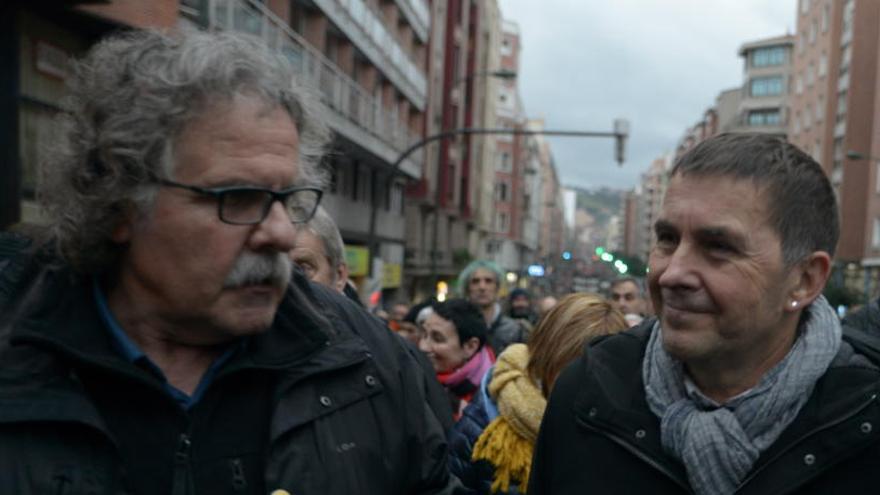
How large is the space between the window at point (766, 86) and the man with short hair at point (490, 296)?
254 ft

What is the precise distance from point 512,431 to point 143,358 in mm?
1919

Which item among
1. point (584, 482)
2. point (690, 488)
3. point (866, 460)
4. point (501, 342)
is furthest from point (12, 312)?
point (501, 342)

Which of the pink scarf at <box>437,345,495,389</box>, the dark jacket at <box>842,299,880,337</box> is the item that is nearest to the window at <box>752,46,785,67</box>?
the pink scarf at <box>437,345,495,389</box>

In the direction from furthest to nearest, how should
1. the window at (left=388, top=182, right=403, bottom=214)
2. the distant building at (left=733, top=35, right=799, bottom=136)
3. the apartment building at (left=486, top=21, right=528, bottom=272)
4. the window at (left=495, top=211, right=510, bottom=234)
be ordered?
the window at (left=495, top=211, right=510, bottom=234), the apartment building at (left=486, top=21, right=528, bottom=272), the distant building at (left=733, top=35, right=799, bottom=136), the window at (left=388, top=182, right=403, bottom=214)

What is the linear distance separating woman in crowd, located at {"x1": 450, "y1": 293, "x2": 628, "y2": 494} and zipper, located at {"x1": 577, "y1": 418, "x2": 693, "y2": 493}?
3.87 feet

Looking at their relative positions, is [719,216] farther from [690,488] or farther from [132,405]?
[132,405]

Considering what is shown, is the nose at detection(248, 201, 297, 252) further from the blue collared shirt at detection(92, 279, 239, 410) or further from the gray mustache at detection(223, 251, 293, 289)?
the blue collared shirt at detection(92, 279, 239, 410)

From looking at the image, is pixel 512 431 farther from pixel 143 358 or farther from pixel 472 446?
pixel 143 358

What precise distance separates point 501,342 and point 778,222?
5866 millimetres

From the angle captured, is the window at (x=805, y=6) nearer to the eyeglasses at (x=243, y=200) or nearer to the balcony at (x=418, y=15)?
the balcony at (x=418, y=15)

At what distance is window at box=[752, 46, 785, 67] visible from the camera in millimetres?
81375

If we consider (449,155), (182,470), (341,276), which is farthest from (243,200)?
(449,155)

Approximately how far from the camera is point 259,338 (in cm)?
228

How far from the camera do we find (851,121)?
46969 millimetres
